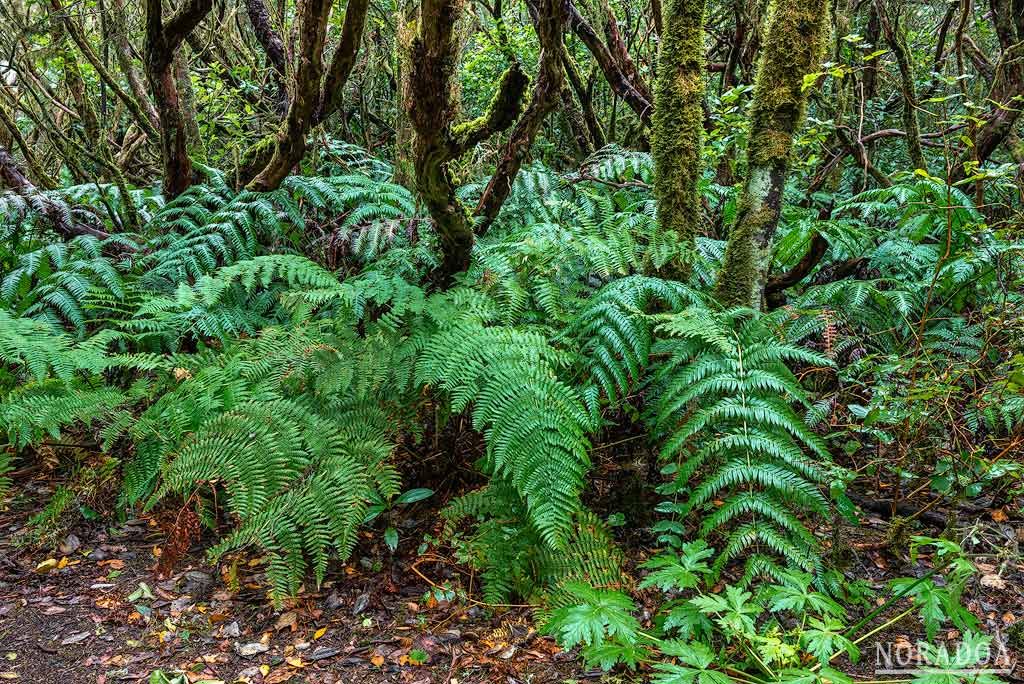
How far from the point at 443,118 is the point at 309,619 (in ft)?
6.73

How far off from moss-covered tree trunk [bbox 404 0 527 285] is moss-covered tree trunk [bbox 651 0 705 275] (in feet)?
2.25

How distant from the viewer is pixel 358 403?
2693mm

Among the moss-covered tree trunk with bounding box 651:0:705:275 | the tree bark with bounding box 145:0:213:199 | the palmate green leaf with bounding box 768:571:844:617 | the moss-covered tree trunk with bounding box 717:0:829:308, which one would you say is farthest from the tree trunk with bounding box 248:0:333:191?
the palmate green leaf with bounding box 768:571:844:617

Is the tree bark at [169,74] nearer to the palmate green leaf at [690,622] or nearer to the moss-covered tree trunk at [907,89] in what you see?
the palmate green leaf at [690,622]

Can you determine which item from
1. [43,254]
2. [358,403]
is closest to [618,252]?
[358,403]

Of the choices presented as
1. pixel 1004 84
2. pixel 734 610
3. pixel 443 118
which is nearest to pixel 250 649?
pixel 734 610

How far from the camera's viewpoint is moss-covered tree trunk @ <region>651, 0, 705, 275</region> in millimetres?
3088

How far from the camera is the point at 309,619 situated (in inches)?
103

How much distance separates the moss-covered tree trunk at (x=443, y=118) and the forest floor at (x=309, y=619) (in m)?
1.27

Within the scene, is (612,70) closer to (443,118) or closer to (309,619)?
(443,118)

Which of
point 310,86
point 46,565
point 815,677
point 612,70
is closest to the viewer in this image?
point 815,677

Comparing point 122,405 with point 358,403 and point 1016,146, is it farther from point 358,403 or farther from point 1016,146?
point 1016,146

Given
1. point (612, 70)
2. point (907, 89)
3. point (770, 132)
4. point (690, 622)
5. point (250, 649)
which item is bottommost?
point (250, 649)

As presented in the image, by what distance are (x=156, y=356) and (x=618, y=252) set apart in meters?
2.04
